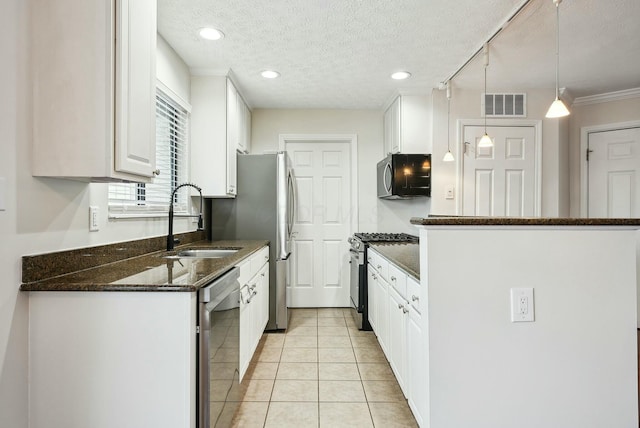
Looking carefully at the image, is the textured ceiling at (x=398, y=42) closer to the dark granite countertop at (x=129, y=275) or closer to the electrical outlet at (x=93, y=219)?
the electrical outlet at (x=93, y=219)

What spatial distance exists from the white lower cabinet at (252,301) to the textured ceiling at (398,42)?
1572 mm

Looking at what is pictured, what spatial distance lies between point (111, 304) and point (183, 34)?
193 centimetres

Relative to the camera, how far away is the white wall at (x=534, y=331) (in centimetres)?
145

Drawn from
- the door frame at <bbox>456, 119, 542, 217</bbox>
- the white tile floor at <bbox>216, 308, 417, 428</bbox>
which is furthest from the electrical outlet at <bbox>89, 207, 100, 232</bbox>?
the door frame at <bbox>456, 119, 542, 217</bbox>

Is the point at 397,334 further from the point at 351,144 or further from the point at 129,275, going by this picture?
the point at 351,144

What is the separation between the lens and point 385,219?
13.8 feet

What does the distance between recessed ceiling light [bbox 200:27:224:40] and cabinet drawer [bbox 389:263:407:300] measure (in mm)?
1973

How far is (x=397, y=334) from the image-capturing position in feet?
7.09

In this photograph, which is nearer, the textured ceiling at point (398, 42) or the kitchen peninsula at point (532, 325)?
the kitchen peninsula at point (532, 325)

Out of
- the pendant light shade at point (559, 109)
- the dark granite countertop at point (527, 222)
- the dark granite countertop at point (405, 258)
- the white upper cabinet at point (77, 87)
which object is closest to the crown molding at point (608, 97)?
the pendant light shade at point (559, 109)

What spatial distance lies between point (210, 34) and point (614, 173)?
159 inches

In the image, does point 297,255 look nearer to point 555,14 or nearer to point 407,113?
point 407,113

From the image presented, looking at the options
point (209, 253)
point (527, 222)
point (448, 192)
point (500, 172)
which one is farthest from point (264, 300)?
point (500, 172)

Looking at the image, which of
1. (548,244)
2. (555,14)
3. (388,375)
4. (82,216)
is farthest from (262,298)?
(555,14)
